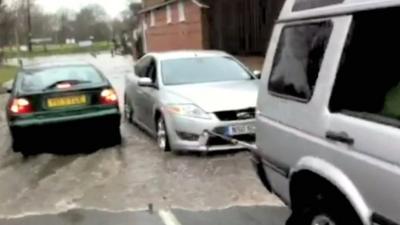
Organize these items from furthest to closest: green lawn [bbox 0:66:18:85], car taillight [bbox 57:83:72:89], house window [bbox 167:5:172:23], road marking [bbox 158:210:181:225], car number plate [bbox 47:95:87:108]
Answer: house window [bbox 167:5:172:23] < green lawn [bbox 0:66:18:85] < car taillight [bbox 57:83:72:89] < car number plate [bbox 47:95:87:108] < road marking [bbox 158:210:181:225]

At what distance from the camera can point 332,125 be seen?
3.89 m

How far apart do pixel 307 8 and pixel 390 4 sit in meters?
1.03

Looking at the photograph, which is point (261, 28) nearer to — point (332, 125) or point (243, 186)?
point (243, 186)

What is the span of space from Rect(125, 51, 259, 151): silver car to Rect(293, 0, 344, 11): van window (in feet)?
14.6

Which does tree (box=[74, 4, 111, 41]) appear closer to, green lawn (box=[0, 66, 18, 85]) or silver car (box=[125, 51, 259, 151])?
green lawn (box=[0, 66, 18, 85])

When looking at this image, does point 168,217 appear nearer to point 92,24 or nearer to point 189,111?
point 189,111

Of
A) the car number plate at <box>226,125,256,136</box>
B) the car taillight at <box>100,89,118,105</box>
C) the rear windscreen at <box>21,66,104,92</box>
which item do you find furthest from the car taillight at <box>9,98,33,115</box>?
the car number plate at <box>226,125,256,136</box>

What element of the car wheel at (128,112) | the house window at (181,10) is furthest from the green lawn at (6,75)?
the car wheel at (128,112)

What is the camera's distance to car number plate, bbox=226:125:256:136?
356 inches

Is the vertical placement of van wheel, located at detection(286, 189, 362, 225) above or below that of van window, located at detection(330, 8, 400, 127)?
below

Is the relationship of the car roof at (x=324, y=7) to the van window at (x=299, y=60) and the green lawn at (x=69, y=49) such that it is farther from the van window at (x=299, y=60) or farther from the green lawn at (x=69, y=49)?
the green lawn at (x=69, y=49)

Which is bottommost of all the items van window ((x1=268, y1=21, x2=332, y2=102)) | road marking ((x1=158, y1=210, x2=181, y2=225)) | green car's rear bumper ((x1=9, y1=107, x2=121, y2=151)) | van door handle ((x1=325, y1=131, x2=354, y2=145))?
road marking ((x1=158, y1=210, x2=181, y2=225))

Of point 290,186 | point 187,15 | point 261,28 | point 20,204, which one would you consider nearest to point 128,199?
point 20,204

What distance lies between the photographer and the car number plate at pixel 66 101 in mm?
10070
